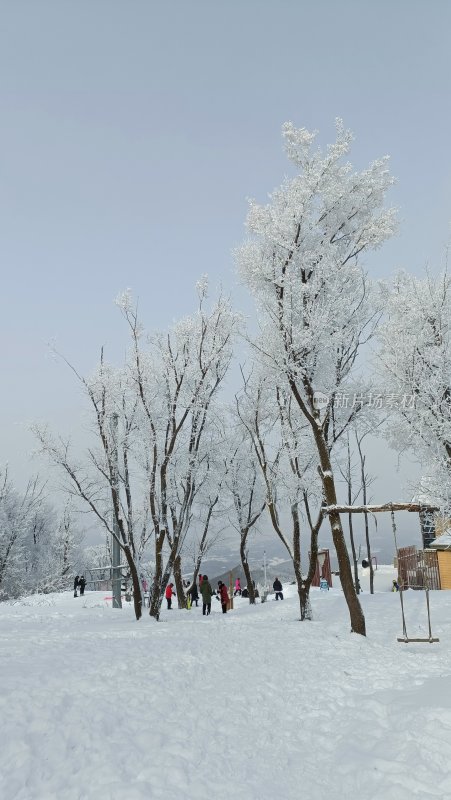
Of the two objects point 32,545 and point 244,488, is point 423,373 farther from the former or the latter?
point 32,545

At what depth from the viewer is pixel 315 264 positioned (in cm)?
1541

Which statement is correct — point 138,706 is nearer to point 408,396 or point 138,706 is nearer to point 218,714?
point 218,714

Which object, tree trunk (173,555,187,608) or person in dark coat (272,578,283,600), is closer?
tree trunk (173,555,187,608)

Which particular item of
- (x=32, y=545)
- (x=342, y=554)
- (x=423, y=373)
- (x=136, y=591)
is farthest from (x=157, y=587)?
(x=32, y=545)

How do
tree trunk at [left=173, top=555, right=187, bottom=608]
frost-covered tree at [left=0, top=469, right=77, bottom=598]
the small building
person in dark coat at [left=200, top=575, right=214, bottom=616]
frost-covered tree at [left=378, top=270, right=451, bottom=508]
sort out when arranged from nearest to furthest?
frost-covered tree at [left=378, top=270, right=451, bottom=508], person in dark coat at [left=200, top=575, right=214, bottom=616], tree trunk at [left=173, top=555, right=187, bottom=608], the small building, frost-covered tree at [left=0, top=469, right=77, bottom=598]

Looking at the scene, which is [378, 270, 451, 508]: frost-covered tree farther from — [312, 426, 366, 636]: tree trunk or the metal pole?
the metal pole

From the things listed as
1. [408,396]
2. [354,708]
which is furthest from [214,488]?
[354,708]

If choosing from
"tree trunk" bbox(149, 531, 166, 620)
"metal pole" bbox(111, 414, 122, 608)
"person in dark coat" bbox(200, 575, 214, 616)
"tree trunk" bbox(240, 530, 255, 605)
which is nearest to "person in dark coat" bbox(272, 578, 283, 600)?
"tree trunk" bbox(240, 530, 255, 605)

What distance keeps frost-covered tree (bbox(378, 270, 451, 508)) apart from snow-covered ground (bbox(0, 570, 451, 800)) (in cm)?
607

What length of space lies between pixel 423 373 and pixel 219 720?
1252 centimetres

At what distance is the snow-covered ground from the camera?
206 inches

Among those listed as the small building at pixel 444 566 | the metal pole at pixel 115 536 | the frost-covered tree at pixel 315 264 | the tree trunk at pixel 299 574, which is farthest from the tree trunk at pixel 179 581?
the small building at pixel 444 566

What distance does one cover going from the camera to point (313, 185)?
1505cm

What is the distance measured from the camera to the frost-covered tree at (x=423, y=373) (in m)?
15.9
